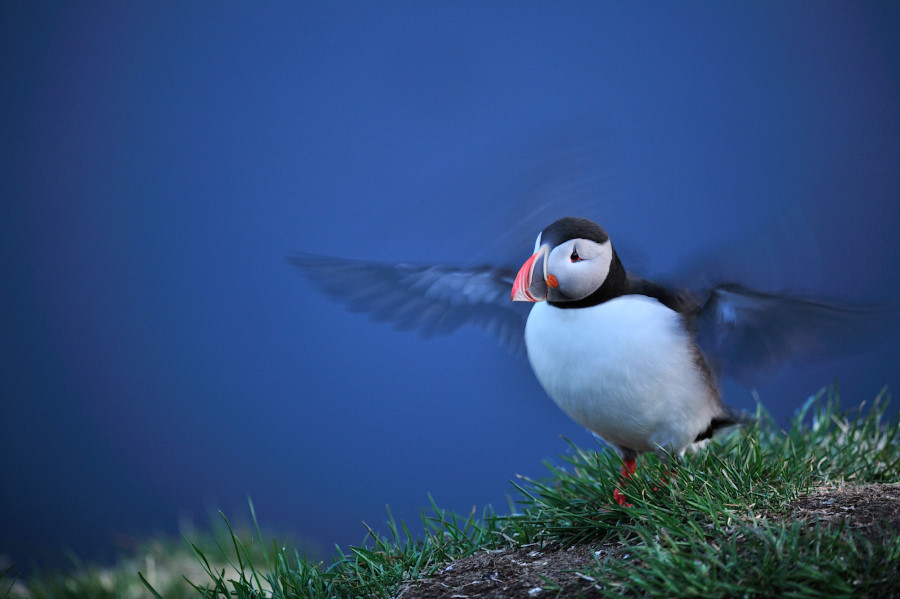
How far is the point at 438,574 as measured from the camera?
173cm

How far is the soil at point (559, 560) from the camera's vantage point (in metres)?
1.48

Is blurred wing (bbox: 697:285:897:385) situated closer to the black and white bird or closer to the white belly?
the black and white bird

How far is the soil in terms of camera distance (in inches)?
58.2

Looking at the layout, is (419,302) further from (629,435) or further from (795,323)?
(795,323)

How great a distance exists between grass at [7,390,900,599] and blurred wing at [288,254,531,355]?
0.52m

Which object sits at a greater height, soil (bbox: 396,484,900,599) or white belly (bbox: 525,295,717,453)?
white belly (bbox: 525,295,717,453)

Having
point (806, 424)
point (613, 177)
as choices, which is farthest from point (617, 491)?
point (806, 424)

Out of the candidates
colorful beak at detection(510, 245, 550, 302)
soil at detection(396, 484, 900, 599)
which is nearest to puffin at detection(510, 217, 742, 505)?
colorful beak at detection(510, 245, 550, 302)

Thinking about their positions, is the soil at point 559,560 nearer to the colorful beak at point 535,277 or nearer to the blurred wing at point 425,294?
the colorful beak at point 535,277

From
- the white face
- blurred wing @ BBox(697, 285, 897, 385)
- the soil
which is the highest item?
the white face

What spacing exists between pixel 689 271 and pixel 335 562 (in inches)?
A: 48.5

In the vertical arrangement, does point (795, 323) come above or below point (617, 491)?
above

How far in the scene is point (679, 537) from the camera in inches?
60.8

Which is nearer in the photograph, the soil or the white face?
the soil
